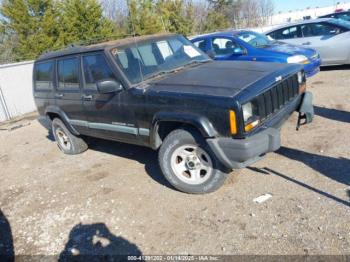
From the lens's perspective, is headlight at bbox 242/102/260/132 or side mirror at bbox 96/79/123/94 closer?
headlight at bbox 242/102/260/132

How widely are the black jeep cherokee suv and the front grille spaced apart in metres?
0.01

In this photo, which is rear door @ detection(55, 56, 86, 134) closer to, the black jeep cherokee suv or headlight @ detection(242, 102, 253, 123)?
the black jeep cherokee suv

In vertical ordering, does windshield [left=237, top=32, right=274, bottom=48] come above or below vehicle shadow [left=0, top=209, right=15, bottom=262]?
above

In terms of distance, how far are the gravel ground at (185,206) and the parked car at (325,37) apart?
3.91 metres

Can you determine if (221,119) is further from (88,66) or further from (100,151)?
(100,151)

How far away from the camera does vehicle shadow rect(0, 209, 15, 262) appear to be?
145 inches

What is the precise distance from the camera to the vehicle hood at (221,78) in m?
3.78

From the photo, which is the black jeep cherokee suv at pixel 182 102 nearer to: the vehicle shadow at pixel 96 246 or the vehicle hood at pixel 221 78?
the vehicle hood at pixel 221 78

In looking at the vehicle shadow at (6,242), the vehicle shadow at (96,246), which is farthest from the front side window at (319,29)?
the vehicle shadow at (6,242)

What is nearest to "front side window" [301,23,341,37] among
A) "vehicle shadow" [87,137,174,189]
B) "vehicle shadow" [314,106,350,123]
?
"vehicle shadow" [314,106,350,123]

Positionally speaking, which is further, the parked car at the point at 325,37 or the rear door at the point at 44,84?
the parked car at the point at 325,37

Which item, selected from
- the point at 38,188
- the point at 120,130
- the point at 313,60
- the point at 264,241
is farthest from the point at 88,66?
the point at 313,60

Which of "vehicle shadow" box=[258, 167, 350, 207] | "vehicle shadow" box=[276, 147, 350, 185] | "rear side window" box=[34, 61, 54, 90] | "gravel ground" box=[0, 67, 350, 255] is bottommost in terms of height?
"gravel ground" box=[0, 67, 350, 255]

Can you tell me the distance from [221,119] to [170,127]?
2.91 ft
